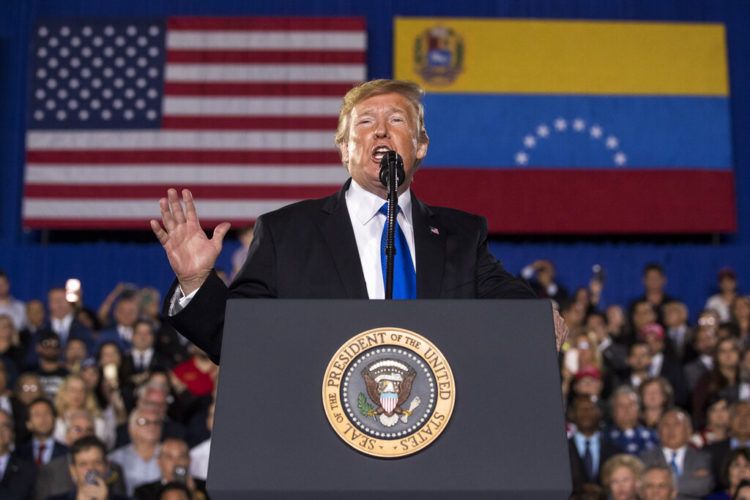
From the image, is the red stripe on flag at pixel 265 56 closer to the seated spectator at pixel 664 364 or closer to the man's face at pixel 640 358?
the seated spectator at pixel 664 364

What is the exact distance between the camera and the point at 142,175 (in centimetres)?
1088

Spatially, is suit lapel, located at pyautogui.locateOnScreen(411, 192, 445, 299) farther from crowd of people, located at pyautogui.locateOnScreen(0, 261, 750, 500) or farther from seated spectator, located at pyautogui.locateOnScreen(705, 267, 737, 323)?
seated spectator, located at pyautogui.locateOnScreen(705, 267, 737, 323)

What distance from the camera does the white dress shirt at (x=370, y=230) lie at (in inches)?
82.6

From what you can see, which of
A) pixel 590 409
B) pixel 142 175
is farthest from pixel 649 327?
pixel 142 175

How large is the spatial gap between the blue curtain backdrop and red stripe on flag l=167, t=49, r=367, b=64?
550mm

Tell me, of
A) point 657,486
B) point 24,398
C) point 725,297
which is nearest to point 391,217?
point 657,486

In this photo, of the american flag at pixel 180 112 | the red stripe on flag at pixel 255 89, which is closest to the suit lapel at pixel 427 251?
the american flag at pixel 180 112

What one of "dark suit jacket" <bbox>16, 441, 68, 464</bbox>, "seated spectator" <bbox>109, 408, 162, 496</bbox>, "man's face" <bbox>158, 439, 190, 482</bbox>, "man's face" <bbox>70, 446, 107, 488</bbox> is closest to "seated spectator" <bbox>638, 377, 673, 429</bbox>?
"man's face" <bbox>158, 439, 190, 482</bbox>

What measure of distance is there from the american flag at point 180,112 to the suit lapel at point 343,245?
8539 millimetres

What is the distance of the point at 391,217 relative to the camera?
78.5 inches

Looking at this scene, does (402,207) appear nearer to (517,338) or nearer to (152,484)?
(517,338)

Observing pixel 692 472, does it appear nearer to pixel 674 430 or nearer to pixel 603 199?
pixel 674 430

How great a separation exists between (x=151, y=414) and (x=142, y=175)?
501 centimetres

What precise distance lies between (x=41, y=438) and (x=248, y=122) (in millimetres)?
5204
